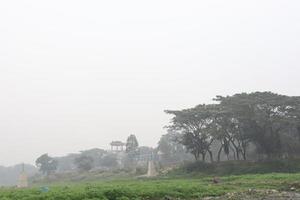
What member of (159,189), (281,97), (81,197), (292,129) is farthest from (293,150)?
(81,197)

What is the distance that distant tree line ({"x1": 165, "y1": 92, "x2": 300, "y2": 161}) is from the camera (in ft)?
169

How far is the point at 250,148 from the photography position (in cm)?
7362

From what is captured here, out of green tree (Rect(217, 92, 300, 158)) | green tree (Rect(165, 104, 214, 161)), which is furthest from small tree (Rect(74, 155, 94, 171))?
green tree (Rect(217, 92, 300, 158))

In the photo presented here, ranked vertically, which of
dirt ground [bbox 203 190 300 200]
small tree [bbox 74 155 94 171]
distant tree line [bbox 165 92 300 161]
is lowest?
dirt ground [bbox 203 190 300 200]

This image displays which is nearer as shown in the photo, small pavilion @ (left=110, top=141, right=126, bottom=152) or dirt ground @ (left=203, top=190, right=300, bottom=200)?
dirt ground @ (left=203, top=190, right=300, bottom=200)

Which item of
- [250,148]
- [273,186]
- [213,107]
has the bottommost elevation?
[273,186]

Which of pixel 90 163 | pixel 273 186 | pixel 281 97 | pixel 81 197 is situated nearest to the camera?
pixel 81 197

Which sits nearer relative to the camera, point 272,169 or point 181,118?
point 272,169

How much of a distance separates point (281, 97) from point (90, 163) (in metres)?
45.1

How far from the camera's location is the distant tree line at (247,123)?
51.5 meters

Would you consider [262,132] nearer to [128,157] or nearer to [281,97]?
[281,97]

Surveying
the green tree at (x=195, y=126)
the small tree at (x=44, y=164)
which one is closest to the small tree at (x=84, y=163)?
the small tree at (x=44, y=164)

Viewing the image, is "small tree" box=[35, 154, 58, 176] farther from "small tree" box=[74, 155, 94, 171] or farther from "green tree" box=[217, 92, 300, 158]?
"green tree" box=[217, 92, 300, 158]

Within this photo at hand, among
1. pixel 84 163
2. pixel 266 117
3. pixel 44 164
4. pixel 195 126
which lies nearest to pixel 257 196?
pixel 266 117
